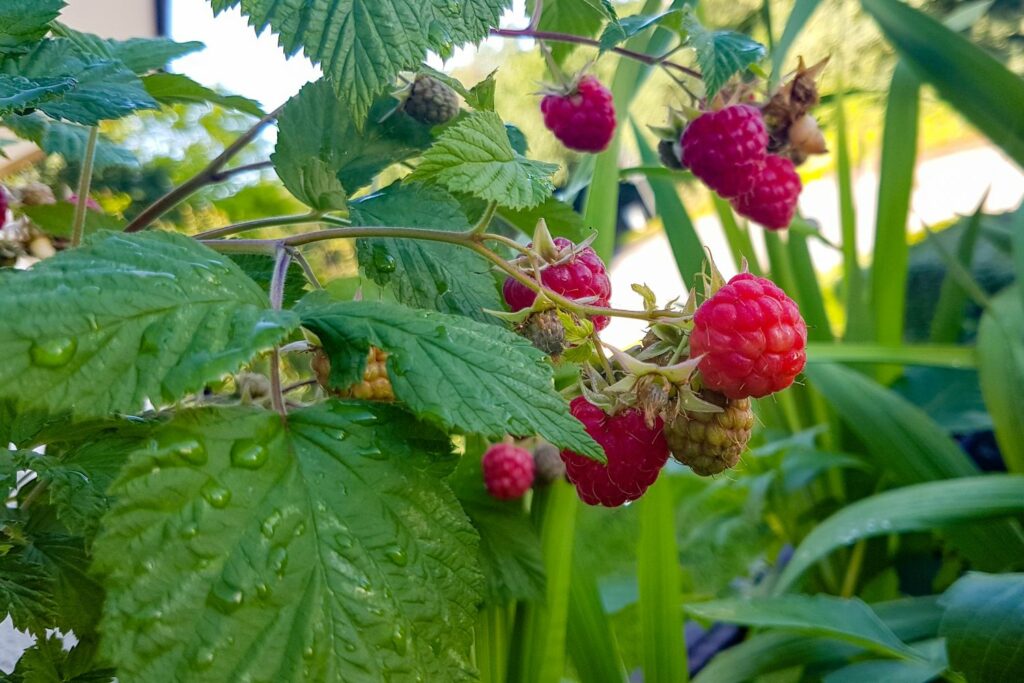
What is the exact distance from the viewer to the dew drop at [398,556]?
23cm

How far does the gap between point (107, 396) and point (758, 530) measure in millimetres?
1132

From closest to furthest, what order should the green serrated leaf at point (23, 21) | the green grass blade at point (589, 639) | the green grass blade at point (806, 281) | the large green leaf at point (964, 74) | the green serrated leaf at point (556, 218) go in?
the green serrated leaf at point (23, 21) → the green serrated leaf at point (556, 218) → the green grass blade at point (589, 639) → the large green leaf at point (964, 74) → the green grass blade at point (806, 281)

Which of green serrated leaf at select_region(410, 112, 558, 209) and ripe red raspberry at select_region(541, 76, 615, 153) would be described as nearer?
green serrated leaf at select_region(410, 112, 558, 209)

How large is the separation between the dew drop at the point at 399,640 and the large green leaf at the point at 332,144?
0.22m

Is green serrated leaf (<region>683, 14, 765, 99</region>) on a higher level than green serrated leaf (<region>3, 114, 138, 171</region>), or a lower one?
higher

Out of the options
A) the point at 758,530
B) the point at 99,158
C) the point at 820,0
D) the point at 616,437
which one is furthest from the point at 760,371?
the point at 758,530

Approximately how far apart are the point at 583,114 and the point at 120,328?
0.40 meters

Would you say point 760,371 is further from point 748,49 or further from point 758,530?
point 758,530

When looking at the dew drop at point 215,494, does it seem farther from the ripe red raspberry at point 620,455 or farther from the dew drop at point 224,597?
the ripe red raspberry at point 620,455

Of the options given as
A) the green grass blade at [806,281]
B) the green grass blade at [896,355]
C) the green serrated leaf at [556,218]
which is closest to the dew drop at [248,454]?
the green serrated leaf at [556,218]

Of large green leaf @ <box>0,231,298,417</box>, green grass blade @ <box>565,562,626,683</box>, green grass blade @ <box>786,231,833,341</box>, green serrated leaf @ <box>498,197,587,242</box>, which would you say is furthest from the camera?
green grass blade @ <box>786,231,833,341</box>

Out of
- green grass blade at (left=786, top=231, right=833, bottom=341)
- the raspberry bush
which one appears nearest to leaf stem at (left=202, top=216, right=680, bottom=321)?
the raspberry bush

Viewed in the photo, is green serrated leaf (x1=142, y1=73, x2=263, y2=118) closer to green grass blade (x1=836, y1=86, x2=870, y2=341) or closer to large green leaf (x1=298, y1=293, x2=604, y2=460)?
large green leaf (x1=298, y1=293, x2=604, y2=460)

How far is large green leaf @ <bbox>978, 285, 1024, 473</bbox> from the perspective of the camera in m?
0.83
